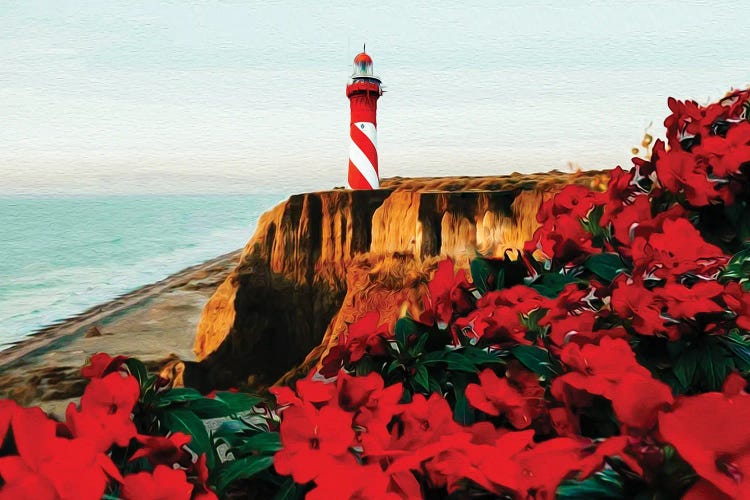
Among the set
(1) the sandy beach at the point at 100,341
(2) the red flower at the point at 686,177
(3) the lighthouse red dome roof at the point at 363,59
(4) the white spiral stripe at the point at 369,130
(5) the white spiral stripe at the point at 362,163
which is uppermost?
(3) the lighthouse red dome roof at the point at 363,59

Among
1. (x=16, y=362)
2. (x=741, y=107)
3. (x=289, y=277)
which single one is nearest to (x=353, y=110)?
(x=289, y=277)

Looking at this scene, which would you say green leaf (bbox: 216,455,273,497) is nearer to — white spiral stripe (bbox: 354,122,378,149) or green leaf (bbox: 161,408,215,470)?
green leaf (bbox: 161,408,215,470)

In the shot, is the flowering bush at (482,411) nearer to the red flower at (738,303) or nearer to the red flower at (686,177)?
the red flower at (738,303)

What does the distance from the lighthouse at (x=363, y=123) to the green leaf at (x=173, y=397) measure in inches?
318

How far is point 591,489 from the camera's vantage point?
0.54m

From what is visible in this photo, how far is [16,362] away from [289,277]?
9.93 feet

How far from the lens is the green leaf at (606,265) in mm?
1384

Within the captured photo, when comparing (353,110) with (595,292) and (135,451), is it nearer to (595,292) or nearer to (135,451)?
(595,292)

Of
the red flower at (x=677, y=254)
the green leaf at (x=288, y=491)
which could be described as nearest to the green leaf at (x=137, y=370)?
the green leaf at (x=288, y=491)

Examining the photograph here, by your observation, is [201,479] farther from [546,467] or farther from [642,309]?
[642,309]

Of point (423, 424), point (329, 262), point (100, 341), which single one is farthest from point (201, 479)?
point (100, 341)

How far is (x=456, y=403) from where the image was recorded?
0.93 m

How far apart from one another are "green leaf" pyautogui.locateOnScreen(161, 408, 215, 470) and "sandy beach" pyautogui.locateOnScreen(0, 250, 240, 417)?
13.0 feet

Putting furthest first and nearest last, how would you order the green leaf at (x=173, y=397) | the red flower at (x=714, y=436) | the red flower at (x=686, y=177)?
the red flower at (x=686, y=177)
the green leaf at (x=173, y=397)
the red flower at (x=714, y=436)
